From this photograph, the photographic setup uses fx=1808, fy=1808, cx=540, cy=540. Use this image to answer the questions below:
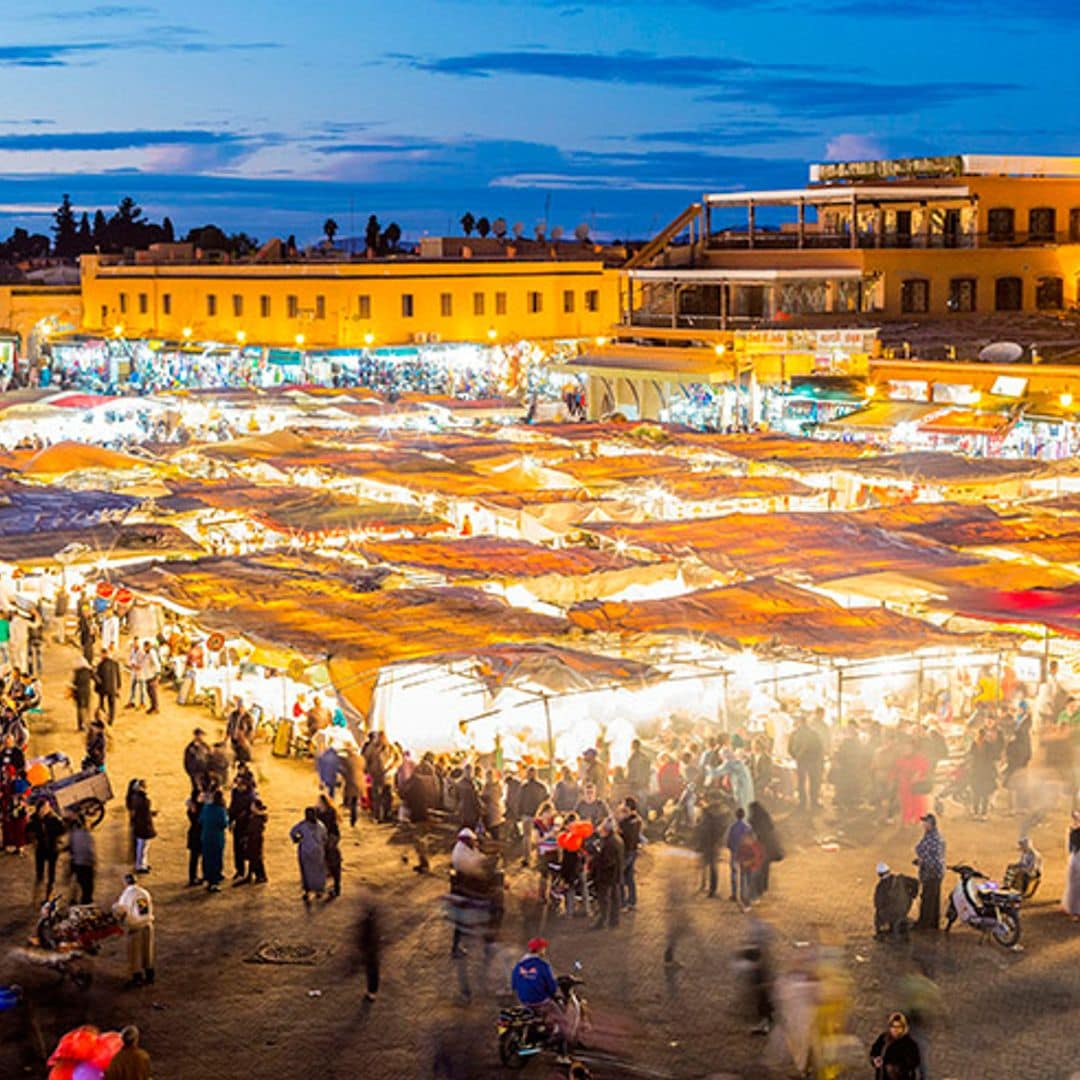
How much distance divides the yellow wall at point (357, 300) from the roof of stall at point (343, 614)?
121 feet

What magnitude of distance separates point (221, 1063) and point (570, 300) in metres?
52.6

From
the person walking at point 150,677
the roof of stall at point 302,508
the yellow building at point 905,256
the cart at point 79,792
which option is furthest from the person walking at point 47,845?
the yellow building at point 905,256

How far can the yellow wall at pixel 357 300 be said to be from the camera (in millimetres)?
57594

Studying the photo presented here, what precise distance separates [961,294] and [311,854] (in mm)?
35686

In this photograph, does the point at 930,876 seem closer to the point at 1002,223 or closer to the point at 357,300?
the point at 1002,223

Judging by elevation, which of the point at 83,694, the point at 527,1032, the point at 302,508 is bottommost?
the point at 527,1032

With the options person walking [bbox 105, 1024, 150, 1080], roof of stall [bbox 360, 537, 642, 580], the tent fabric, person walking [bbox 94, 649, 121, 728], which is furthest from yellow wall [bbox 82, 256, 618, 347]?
person walking [bbox 105, 1024, 150, 1080]

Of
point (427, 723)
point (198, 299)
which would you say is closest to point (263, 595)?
point (427, 723)

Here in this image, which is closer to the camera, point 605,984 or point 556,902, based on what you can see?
point 605,984

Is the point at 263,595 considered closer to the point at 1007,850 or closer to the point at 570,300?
the point at 1007,850

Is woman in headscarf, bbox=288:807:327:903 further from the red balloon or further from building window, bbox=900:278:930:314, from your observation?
building window, bbox=900:278:930:314

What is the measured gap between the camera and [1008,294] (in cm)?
4669

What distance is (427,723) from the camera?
1736 centimetres

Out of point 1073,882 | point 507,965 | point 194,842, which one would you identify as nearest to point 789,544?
point 1073,882
